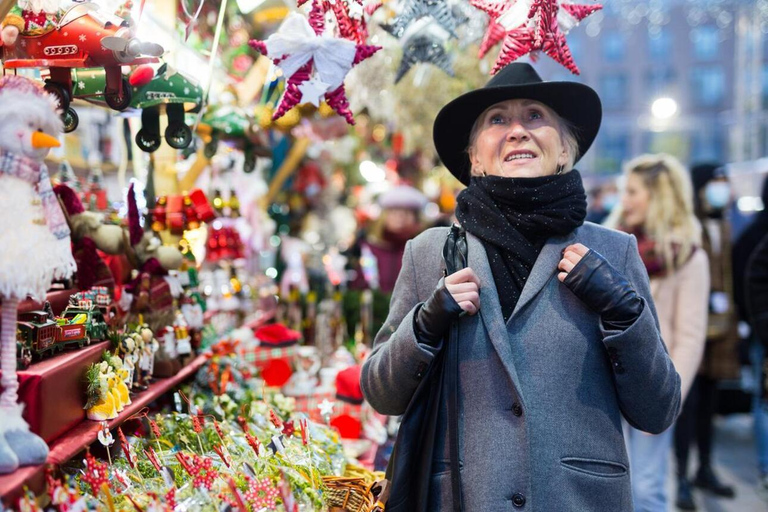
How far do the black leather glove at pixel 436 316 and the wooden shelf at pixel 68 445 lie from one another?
2.61ft

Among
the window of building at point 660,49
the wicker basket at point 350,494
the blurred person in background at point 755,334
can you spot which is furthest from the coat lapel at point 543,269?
the window of building at point 660,49

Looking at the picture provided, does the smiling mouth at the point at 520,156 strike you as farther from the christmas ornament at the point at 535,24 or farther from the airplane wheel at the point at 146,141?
the airplane wheel at the point at 146,141

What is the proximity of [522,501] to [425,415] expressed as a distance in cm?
31

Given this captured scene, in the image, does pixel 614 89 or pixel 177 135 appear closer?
pixel 177 135

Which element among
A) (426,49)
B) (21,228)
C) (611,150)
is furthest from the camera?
(611,150)

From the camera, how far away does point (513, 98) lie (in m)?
1.75

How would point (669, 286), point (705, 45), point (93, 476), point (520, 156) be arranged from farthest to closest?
point (705, 45)
point (669, 286)
point (520, 156)
point (93, 476)

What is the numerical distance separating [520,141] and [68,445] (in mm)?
1319

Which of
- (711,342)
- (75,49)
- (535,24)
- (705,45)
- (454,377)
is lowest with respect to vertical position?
(711,342)

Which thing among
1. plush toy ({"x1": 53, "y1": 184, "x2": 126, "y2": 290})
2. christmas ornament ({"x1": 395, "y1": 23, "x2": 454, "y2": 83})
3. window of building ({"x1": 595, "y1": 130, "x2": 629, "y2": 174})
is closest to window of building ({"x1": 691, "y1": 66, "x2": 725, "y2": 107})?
window of building ({"x1": 595, "y1": 130, "x2": 629, "y2": 174})

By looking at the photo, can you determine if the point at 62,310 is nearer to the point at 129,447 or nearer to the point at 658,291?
the point at 129,447

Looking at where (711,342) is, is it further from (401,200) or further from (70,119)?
(70,119)

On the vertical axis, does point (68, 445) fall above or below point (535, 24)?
below

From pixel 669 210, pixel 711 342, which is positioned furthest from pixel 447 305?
pixel 711 342
